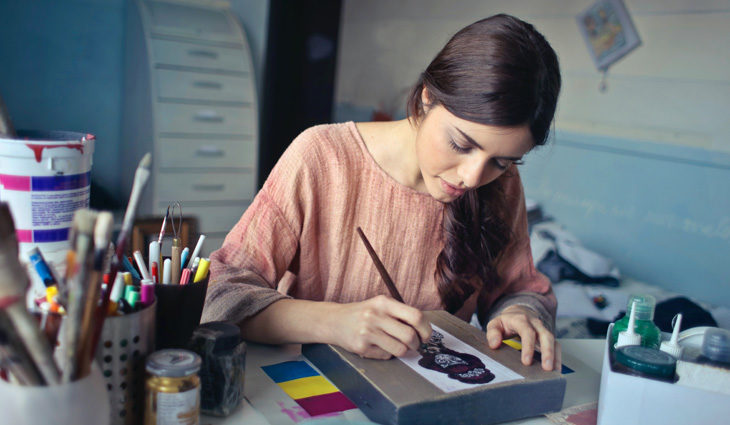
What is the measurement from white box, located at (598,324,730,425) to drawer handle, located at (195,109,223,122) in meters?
2.71

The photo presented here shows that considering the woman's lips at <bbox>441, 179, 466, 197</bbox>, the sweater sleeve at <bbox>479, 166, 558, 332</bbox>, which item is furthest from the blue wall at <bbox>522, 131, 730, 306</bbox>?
the woman's lips at <bbox>441, 179, 466, 197</bbox>

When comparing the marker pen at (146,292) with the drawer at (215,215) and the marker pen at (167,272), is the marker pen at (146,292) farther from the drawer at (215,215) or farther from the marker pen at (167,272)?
the drawer at (215,215)

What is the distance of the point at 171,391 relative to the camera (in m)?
0.62

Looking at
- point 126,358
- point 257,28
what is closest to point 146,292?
point 126,358

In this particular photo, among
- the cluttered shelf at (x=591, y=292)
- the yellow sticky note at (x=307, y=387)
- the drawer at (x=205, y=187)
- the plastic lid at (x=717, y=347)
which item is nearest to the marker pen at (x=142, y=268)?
the yellow sticky note at (x=307, y=387)

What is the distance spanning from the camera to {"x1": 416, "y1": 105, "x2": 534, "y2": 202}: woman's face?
980 millimetres

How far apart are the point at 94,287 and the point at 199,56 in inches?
111

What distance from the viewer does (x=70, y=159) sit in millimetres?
725

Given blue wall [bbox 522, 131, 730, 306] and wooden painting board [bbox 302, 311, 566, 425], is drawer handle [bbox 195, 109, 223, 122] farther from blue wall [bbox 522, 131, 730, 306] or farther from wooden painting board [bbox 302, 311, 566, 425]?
wooden painting board [bbox 302, 311, 566, 425]

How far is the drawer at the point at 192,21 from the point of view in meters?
3.07

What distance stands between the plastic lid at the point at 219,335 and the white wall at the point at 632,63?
198 cm

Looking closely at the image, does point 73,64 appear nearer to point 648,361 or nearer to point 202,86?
point 202,86

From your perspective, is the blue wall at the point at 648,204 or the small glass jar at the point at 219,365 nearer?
the small glass jar at the point at 219,365

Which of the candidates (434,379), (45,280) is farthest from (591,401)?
(45,280)
